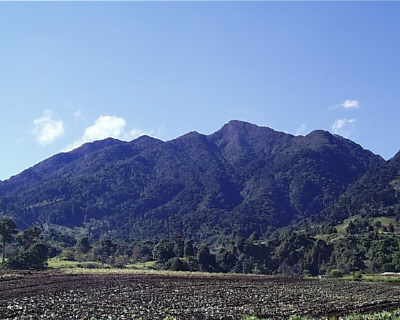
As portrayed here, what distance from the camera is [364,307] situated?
41.8 meters

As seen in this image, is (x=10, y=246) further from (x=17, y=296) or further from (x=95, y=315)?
(x=95, y=315)

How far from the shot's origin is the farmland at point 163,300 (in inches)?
1400

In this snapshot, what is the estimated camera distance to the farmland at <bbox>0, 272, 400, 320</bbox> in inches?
1400

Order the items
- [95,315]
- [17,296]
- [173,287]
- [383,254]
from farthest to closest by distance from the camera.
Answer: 1. [383,254]
2. [173,287]
3. [17,296]
4. [95,315]

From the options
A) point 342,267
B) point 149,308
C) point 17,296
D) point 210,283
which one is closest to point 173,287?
point 210,283

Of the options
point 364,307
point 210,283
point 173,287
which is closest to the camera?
point 364,307

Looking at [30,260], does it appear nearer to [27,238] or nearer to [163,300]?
[27,238]

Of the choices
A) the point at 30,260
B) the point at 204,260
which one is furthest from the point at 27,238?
the point at 204,260

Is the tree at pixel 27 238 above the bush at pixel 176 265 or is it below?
above

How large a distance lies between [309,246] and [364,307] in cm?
9015

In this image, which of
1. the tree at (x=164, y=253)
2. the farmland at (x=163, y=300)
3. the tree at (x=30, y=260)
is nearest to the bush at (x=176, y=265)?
the tree at (x=164, y=253)

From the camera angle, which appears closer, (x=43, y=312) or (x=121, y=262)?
(x=43, y=312)

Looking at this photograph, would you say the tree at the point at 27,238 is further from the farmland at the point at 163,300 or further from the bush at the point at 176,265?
the farmland at the point at 163,300

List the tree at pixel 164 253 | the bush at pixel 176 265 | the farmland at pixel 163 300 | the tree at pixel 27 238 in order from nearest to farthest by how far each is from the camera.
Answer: the farmland at pixel 163 300
the bush at pixel 176 265
the tree at pixel 27 238
the tree at pixel 164 253
